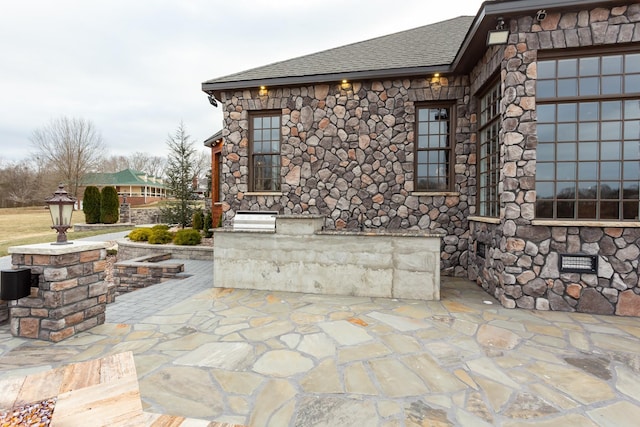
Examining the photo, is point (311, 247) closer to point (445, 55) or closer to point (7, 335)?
point (7, 335)

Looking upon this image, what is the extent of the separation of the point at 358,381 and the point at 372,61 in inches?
245

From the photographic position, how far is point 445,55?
6098 mm

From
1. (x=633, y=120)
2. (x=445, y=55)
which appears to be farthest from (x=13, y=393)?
(x=445, y=55)

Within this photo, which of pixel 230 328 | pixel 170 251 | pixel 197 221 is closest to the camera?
pixel 230 328

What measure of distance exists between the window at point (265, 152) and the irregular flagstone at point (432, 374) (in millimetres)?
4833

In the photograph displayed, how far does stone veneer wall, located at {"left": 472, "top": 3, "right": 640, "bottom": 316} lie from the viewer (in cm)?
391

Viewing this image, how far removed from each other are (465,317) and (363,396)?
2.24 m

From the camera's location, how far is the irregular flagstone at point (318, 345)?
2.83 m

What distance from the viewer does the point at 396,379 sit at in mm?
2391

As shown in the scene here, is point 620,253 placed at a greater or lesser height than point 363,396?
greater

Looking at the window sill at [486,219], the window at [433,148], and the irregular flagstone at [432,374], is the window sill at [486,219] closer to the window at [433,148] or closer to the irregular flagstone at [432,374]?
the window at [433,148]

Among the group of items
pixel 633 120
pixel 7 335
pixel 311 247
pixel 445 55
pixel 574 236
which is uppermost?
pixel 445 55

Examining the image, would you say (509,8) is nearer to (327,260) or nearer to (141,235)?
(327,260)

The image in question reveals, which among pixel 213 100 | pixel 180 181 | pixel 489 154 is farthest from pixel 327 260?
pixel 180 181
